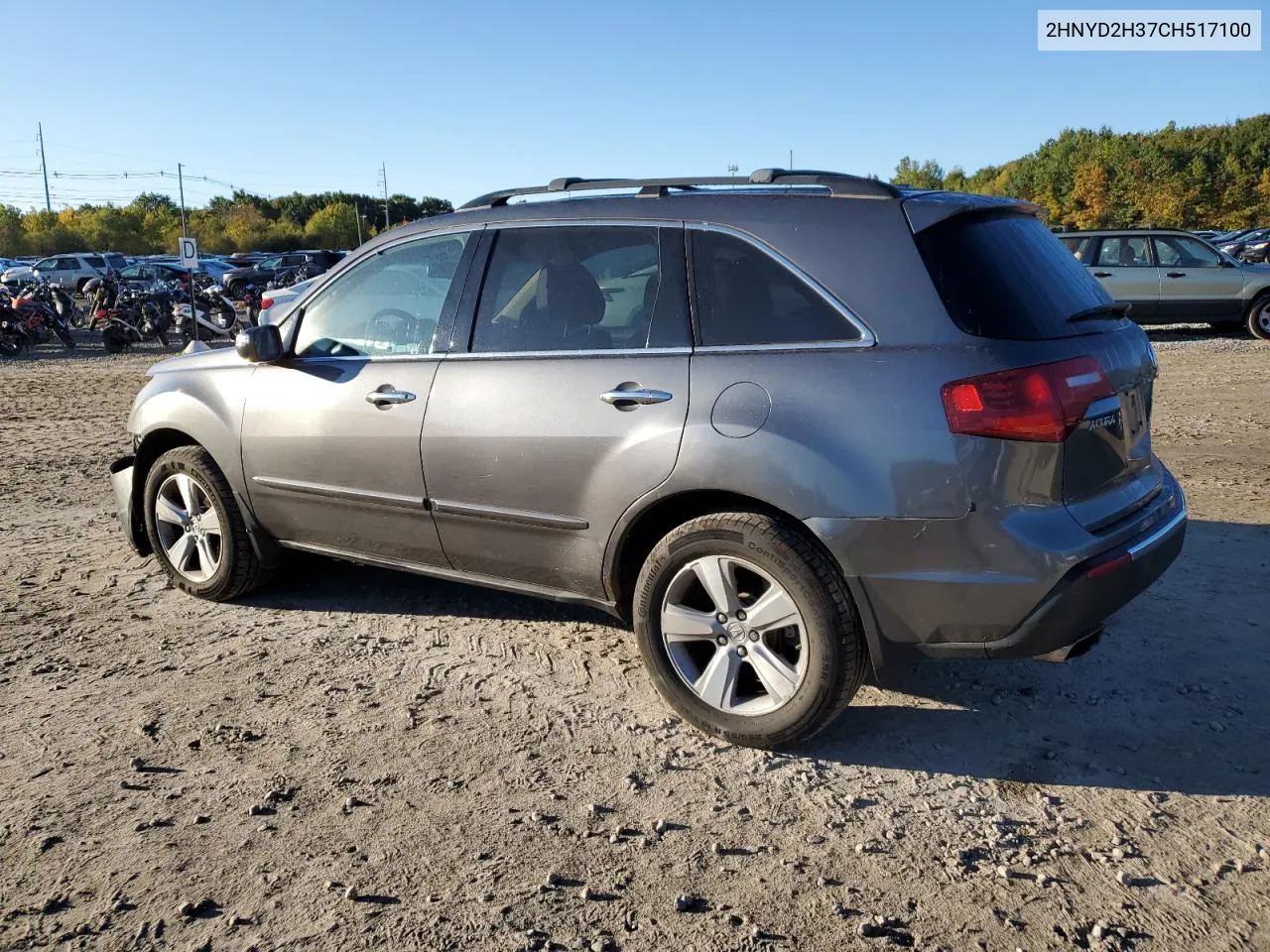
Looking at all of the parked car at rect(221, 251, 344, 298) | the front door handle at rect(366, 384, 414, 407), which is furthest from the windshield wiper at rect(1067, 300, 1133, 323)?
the parked car at rect(221, 251, 344, 298)

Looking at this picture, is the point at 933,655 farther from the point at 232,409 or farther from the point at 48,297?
the point at 48,297

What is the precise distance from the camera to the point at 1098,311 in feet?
12.3

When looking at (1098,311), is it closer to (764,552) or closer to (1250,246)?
(764,552)

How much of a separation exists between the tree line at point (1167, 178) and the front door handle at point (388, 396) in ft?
224

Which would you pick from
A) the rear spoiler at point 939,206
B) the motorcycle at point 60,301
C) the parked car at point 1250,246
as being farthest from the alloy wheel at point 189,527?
the parked car at point 1250,246

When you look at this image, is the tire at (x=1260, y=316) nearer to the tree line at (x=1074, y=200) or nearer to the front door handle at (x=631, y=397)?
the front door handle at (x=631, y=397)

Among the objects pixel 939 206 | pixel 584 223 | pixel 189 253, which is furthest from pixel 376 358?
pixel 189 253

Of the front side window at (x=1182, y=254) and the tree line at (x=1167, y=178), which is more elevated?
the tree line at (x=1167, y=178)

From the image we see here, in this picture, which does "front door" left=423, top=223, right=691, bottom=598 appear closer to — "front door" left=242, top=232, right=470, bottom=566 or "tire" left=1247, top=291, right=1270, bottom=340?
"front door" left=242, top=232, right=470, bottom=566

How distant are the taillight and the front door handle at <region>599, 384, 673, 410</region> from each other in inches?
37.9

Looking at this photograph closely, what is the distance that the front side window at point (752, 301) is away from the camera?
11.5 feet

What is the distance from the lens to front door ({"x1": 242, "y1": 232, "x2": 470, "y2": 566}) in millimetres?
4402

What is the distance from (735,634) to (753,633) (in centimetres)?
7

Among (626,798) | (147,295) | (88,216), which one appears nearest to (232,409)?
(626,798)
